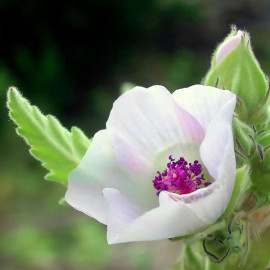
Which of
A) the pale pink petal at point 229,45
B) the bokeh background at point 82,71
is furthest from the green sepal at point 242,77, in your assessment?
the bokeh background at point 82,71

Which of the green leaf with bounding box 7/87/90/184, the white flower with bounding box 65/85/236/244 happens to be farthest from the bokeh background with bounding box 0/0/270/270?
the white flower with bounding box 65/85/236/244

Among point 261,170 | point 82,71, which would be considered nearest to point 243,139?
point 261,170

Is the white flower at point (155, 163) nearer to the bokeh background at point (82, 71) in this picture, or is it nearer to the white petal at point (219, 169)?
the white petal at point (219, 169)

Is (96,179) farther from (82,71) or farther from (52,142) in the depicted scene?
(82,71)

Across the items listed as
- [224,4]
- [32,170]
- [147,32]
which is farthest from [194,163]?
[224,4]

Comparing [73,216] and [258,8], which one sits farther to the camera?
[258,8]

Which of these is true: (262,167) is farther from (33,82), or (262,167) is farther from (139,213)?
(33,82)

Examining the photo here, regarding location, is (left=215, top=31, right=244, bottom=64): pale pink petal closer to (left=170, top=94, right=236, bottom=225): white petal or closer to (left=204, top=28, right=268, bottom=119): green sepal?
(left=204, top=28, right=268, bottom=119): green sepal

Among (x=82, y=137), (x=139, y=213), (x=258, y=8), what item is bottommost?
(x=139, y=213)
